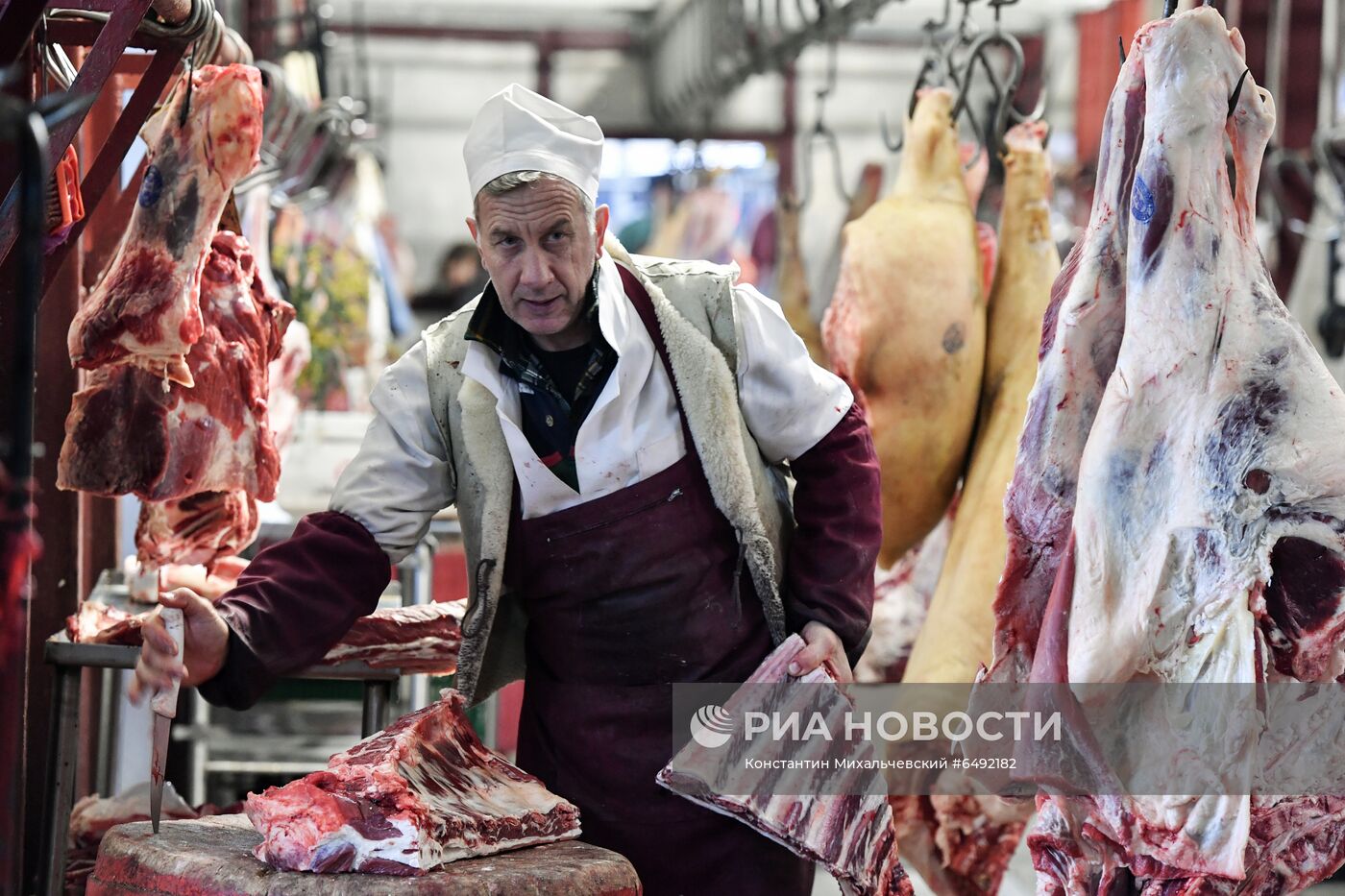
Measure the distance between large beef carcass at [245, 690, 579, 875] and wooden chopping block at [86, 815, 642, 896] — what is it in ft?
0.08

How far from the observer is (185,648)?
2508 millimetres

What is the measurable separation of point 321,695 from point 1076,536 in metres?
3.49

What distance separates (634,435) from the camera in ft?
9.55

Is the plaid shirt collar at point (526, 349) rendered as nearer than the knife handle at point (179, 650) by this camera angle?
No

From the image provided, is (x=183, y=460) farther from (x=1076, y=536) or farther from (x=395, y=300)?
(x=395, y=300)

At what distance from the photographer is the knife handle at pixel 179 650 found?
2.36m

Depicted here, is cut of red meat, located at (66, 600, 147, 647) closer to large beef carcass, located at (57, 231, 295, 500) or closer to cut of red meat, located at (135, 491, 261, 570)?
cut of red meat, located at (135, 491, 261, 570)

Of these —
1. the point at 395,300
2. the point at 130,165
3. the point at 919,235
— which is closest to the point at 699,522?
the point at 919,235

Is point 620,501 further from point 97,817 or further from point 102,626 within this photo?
point 97,817

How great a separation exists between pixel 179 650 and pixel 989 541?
1.87 metres

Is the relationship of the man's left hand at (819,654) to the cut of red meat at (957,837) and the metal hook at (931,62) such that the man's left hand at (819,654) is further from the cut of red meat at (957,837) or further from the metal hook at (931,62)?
the metal hook at (931,62)

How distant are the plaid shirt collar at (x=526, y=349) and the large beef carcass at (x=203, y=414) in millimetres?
595

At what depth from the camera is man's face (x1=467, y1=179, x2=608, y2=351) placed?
8.98 ft

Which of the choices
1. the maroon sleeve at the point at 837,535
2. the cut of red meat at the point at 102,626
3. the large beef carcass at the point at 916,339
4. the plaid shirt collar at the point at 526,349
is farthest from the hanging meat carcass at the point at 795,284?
the cut of red meat at the point at 102,626
